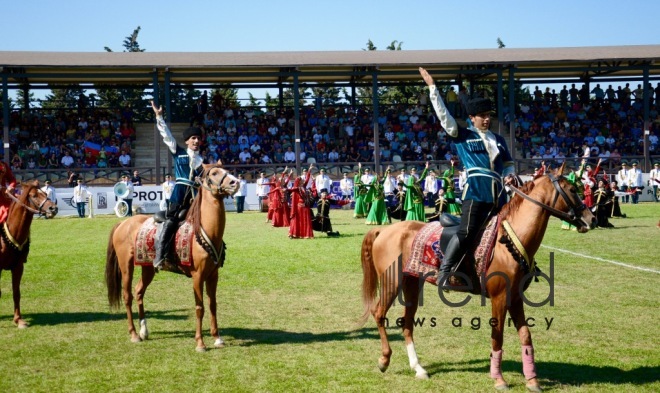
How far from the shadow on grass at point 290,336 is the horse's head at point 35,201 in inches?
131

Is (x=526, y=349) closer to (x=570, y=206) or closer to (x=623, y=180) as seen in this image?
(x=570, y=206)

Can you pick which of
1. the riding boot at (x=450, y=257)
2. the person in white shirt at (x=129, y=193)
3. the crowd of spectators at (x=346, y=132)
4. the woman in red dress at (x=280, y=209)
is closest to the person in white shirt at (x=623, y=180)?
the crowd of spectators at (x=346, y=132)

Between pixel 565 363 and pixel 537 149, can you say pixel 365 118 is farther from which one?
pixel 565 363

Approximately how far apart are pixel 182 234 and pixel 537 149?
32699 mm

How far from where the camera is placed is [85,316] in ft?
35.1

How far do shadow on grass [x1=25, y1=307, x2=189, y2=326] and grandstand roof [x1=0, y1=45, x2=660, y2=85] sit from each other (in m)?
23.6

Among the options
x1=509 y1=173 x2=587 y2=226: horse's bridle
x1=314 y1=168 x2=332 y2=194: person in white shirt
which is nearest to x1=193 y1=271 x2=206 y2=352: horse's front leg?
x1=509 y1=173 x2=587 y2=226: horse's bridle

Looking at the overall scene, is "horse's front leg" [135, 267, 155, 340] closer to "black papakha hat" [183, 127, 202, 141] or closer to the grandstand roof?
"black papakha hat" [183, 127, 202, 141]

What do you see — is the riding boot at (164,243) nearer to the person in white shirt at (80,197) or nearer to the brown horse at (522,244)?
the brown horse at (522,244)

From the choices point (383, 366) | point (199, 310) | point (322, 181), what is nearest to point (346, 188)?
point (322, 181)

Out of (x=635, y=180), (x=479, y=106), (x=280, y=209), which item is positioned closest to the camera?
(x=479, y=106)

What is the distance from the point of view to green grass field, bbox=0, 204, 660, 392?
23.6 feet

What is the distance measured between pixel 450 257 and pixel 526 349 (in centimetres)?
114

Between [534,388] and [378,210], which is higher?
[378,210]
